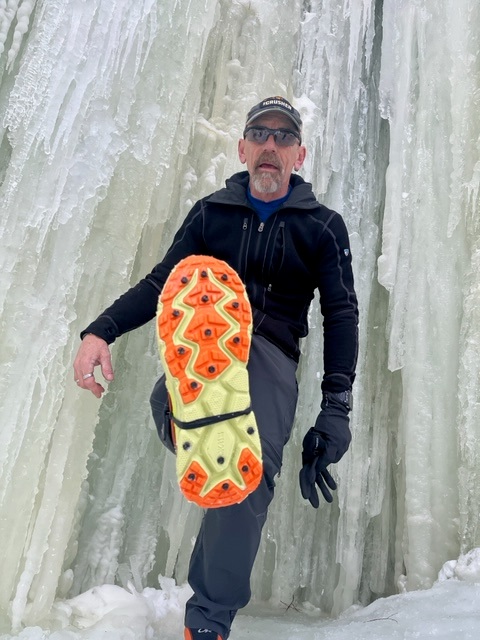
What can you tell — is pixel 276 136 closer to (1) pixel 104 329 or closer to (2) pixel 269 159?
(2) pixel 269 159

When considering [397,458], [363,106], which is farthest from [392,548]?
[363,106]

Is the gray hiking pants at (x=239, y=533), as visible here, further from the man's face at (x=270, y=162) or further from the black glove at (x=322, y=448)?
the man's face at (x=270, y=162)

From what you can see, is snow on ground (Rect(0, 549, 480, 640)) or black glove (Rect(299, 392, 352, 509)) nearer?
black glove (Rect(299, 392, 352, 509))

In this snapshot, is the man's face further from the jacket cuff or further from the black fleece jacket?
the jacket cuff

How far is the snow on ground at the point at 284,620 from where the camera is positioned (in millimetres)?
1696

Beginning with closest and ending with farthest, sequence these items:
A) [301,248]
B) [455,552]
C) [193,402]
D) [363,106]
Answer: [193,402] < [301,248] < [455,552] < [363,106]

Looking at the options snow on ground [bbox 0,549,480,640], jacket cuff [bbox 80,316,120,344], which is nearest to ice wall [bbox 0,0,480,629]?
snow on ground [bbox 0,549,480,640]

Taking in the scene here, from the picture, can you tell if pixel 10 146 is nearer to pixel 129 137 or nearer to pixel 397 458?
pixel 129 137

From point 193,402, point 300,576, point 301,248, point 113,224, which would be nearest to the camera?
point 193,402

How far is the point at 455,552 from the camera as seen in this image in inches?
90.7

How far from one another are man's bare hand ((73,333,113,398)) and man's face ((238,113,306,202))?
0.64 metres

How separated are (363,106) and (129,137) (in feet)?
5.57

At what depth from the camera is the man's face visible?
169 cm

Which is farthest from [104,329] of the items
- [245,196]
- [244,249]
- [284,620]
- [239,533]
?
[284,620]
